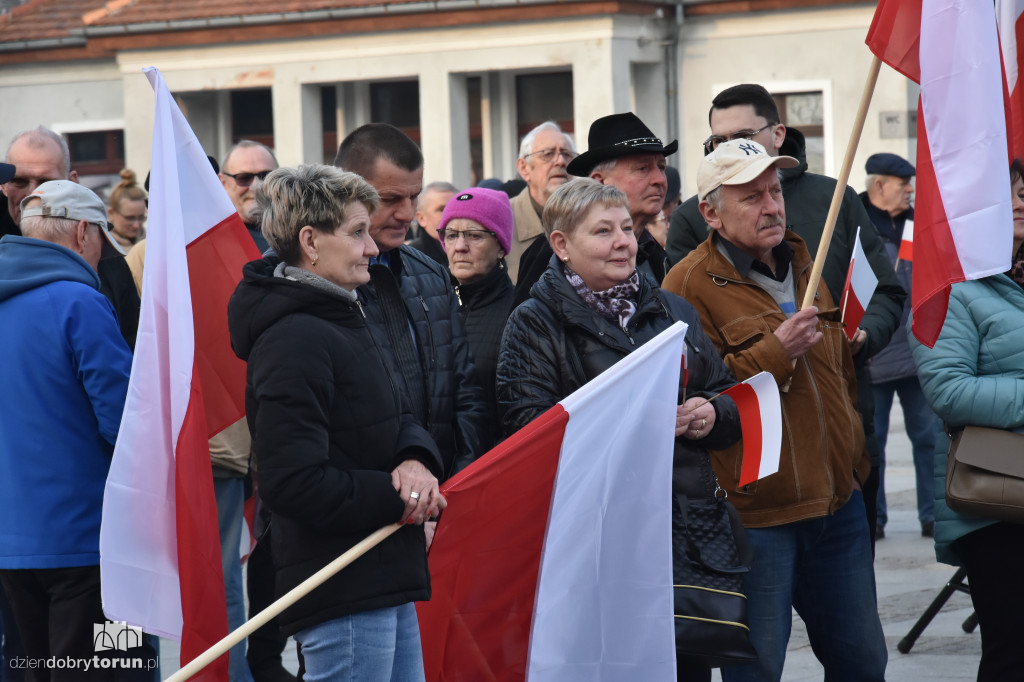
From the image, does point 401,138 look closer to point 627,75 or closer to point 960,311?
point 960,311

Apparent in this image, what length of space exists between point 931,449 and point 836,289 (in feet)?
14.1

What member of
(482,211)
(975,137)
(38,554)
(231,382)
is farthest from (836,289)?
(38,554)

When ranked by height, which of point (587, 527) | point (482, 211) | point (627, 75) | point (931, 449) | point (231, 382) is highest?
point (627, 75)

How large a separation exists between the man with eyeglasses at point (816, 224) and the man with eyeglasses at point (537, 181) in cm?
151

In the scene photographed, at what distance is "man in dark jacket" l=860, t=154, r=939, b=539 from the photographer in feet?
28.9

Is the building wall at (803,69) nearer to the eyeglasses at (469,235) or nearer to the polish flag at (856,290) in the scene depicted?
the eyeglasses at (469,235)

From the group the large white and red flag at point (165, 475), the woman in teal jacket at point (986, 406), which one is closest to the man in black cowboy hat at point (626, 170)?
the woman in teal jacket at point (986, 406)

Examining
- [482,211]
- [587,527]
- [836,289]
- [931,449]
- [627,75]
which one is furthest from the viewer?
[627,75]

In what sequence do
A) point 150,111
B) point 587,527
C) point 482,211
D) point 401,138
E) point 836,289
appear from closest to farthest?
point 587,527
point 401,138
point 836,289
point 482,211
point 150,111

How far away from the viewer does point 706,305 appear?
443 centimetres

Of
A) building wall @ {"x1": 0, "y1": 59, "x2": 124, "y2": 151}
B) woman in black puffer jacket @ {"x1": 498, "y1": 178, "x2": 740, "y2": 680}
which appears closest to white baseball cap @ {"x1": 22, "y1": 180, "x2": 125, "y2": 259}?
woman in black puffer jacket @ {"x1": 498, "y1": 178, "x2": 740, "y2": 680}

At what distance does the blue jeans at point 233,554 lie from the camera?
5.64 metres

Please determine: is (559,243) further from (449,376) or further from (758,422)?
(758,422)

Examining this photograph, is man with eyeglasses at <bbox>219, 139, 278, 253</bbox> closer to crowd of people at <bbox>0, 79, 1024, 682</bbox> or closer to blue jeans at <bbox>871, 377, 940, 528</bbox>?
crowd of people at <bbox>0, 79, 1024, 682</bbox>
